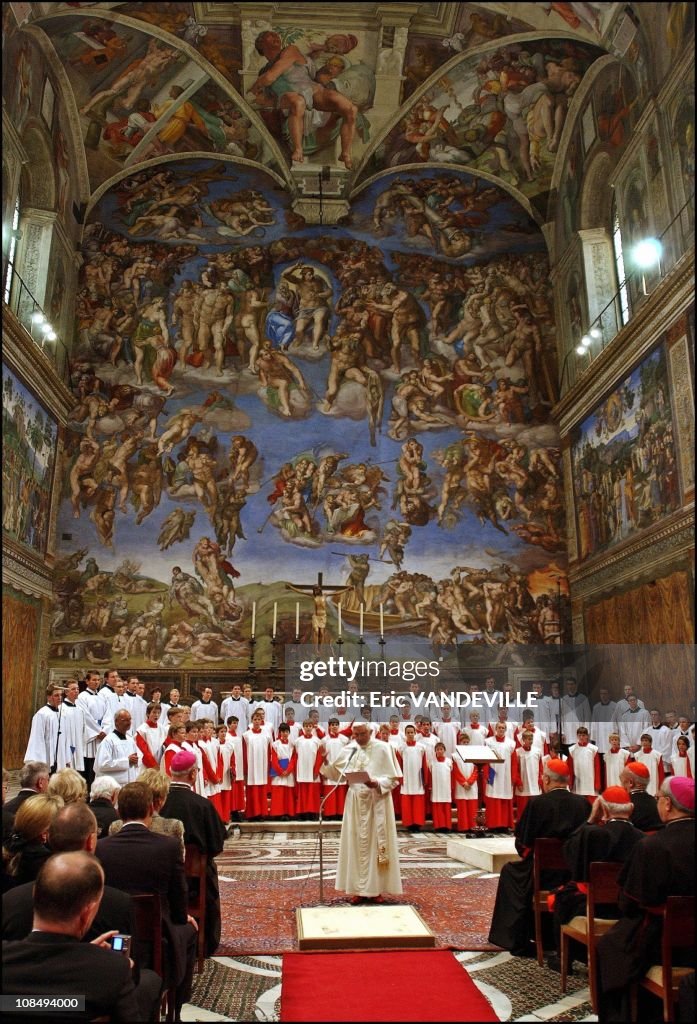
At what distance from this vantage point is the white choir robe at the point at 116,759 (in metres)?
9.96

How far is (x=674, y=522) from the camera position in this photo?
1470 cm

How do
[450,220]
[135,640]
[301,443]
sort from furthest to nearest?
1. [450,220]
2. [301,443]
3. [135,640]

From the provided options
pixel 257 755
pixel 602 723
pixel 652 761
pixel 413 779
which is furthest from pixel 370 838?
pixel 602 723

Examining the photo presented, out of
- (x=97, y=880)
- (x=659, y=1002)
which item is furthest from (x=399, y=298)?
(x=97, y=880)

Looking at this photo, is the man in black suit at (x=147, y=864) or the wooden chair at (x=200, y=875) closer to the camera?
the man in black suit at (x=147, y=864)

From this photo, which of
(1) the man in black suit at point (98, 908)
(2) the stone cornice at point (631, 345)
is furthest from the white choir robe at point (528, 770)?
(1) the man in black suit at point (98, 908)

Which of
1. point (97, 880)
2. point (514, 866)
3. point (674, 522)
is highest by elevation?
point (674, 522)

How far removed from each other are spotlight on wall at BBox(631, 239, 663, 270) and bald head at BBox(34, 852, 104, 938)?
15.6 meters

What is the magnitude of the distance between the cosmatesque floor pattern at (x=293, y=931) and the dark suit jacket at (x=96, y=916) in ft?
6.95

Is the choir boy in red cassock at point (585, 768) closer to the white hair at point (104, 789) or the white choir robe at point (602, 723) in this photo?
the white choir robe at point (602, 723)

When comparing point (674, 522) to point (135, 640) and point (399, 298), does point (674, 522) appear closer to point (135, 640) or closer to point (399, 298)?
point (399, 298)

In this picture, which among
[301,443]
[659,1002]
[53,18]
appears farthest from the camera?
[301,443]

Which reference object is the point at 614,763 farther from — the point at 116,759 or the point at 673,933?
the point at 673,933

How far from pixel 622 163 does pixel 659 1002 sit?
55.7 ft
